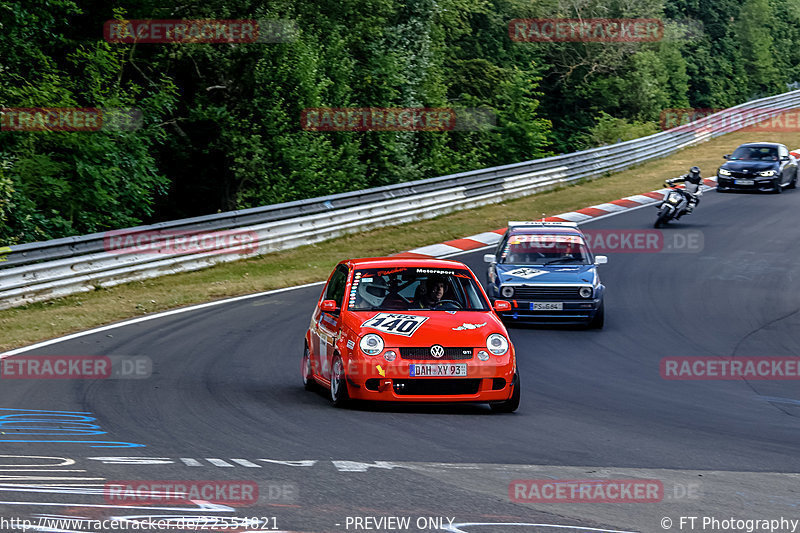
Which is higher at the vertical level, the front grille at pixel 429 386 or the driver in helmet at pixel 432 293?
the driver in helmet at pixel 432 293

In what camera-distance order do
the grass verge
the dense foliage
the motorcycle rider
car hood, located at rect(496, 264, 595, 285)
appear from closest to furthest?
car hood, located at rect(496, 264, 595, 285) < the grass verge < the dense foliage < the motorcycle rider

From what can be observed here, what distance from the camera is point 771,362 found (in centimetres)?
1440

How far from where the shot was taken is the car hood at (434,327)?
10.2m

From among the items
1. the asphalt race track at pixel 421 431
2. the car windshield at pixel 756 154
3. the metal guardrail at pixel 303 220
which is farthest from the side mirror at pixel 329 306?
the car windshield at pixel 756 154

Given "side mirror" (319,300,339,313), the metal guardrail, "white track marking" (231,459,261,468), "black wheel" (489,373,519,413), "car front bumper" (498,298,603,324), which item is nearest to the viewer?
"white track marking" (231,459,261,468)

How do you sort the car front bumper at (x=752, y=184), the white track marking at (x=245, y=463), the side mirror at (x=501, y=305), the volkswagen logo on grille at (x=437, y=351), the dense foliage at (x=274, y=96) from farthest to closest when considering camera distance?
the car front bumper at (x=752, y=184)
the dense foliage at (x=274, y=96)
the side mirror at (x=501, y=305)
the volkswagen logo on grille at (x=437, y=351)
the white track marking at (x=245, y=463)

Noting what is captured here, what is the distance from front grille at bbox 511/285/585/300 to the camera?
16.4 m

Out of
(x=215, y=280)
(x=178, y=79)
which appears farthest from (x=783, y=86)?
(x=215, y=280)

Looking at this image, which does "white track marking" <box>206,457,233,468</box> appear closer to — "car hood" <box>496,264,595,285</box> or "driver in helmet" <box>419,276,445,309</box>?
"driver in helmet" <box>419,276,445,309</box>

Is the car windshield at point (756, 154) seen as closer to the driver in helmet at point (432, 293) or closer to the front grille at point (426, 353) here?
the driver in helmet at point (432, 293)

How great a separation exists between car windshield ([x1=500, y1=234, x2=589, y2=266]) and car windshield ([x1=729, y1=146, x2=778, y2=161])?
1663 centimetres

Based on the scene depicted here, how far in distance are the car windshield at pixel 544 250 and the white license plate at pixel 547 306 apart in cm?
103

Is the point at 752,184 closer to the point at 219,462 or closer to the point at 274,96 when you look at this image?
the point at 274,96

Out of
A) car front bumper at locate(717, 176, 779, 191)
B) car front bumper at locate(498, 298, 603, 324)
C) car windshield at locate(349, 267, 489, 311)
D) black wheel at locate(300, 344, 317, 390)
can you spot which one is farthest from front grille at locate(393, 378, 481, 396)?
car front bumper at locate(717, 176, 779, 191)
